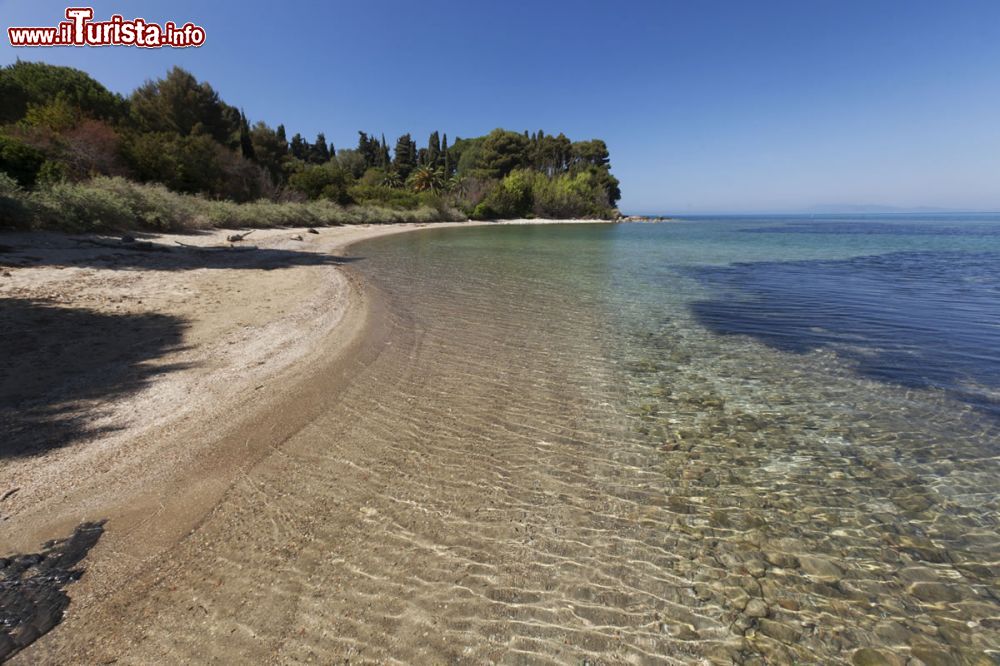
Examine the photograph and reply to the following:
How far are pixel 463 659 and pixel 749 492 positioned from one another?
3.17 metres

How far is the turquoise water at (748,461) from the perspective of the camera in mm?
2766

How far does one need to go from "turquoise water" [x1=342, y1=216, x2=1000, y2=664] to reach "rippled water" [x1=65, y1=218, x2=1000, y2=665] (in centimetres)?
2

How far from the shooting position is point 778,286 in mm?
15430

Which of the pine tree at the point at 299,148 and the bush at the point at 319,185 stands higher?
the pine tree at the point at 299,148

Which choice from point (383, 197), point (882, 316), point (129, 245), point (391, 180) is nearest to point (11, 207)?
point (129, 245)

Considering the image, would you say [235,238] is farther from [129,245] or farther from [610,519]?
[610,519]

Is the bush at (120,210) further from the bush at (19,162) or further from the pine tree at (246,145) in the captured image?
the pine tree at (246,145)

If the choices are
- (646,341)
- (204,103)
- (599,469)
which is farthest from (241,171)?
(599,469)

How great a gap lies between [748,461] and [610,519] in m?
2.03

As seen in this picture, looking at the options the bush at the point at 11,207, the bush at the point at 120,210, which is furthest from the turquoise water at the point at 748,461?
the bush at the point at 120,210

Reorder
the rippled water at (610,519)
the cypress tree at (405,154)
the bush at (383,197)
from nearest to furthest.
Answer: the rippled water at (610,519) → the bush at (383,197) → the cypress tree at (405,154)

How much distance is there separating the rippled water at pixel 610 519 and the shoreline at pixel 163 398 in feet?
1.16

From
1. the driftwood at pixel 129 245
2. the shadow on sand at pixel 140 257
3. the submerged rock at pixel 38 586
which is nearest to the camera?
the submerged rock at pixel 38 586

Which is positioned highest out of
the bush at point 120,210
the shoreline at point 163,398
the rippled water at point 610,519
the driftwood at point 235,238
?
the bush at point 120,210
